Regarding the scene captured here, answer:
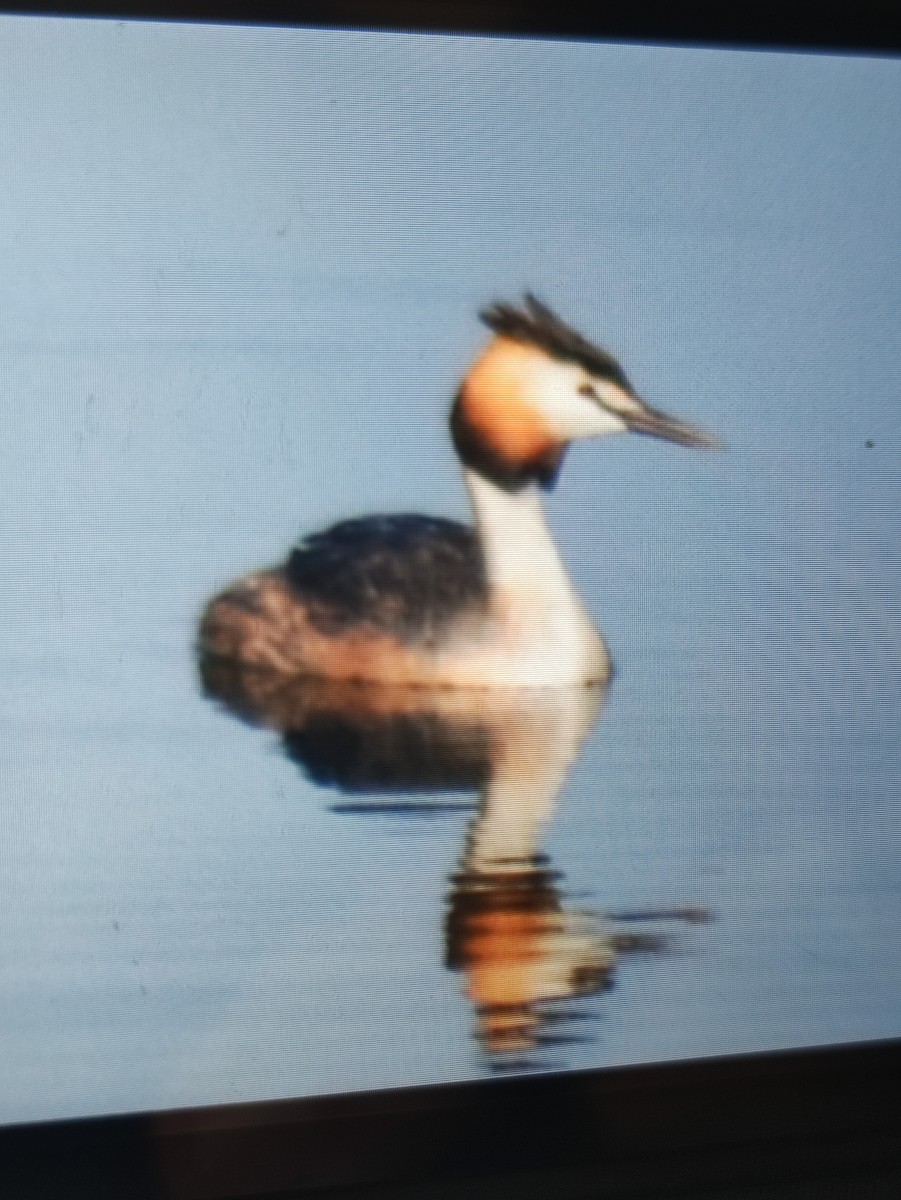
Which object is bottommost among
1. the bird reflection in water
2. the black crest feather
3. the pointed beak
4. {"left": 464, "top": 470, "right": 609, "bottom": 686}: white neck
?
the bird reflection in water

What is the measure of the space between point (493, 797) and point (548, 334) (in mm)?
361

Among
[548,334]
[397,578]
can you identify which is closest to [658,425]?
[548,334]

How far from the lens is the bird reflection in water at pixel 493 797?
1.41 meters

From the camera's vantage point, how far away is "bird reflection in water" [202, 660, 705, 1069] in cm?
141

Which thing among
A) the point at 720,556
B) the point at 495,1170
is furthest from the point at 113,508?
the point at 495,1170

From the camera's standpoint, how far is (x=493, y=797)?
143 centimetres

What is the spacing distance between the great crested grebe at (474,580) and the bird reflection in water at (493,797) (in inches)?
0.8

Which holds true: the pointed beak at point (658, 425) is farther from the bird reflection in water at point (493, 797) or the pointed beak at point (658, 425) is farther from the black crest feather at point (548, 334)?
the bird reflection in water at point (493, 797)

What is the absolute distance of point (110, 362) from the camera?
4.50ft

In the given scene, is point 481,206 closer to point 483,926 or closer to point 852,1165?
point 483,926

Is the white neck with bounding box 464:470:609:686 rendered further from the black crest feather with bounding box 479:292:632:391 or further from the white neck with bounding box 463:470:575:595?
the black crest feather with bounding box 479:292:632:391

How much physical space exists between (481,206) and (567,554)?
10.8 inches

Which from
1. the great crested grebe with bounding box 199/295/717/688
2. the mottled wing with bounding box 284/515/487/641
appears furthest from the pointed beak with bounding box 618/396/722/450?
the mottled wing with bounding box 284/515/487/641

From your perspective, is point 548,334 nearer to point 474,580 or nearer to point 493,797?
point 474,580
